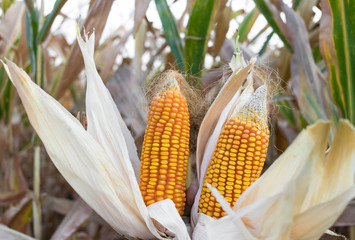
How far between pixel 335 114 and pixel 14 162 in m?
1.43

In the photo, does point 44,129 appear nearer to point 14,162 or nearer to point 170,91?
point 170,91

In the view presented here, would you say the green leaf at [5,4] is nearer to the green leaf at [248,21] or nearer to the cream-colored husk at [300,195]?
the green leaf at [248,21]

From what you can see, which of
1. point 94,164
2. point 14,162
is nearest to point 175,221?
point 94,164

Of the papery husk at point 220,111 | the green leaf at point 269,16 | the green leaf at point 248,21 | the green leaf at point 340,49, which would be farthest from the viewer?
the green leaf at point 248,21

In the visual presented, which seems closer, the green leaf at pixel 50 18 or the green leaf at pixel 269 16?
the green leaf at pixel 50 18

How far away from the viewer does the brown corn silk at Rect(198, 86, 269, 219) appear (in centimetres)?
73

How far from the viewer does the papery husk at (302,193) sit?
55cm

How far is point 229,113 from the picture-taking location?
83cm

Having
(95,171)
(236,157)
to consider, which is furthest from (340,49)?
(95,171)

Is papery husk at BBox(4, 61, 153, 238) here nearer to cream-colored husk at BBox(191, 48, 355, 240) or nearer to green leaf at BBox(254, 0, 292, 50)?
cream-colored husk at BBox(191, 48, 355, 240)

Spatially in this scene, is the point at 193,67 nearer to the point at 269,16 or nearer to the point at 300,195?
the point at 269,16

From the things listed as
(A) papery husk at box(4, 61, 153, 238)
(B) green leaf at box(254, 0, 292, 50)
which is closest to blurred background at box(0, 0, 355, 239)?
(B) green leaf at box(254, 0, 292, 50)

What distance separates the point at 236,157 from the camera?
732 mm

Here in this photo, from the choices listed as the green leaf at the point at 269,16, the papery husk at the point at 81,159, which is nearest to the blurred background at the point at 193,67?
the green leaf at the point at 269,16
